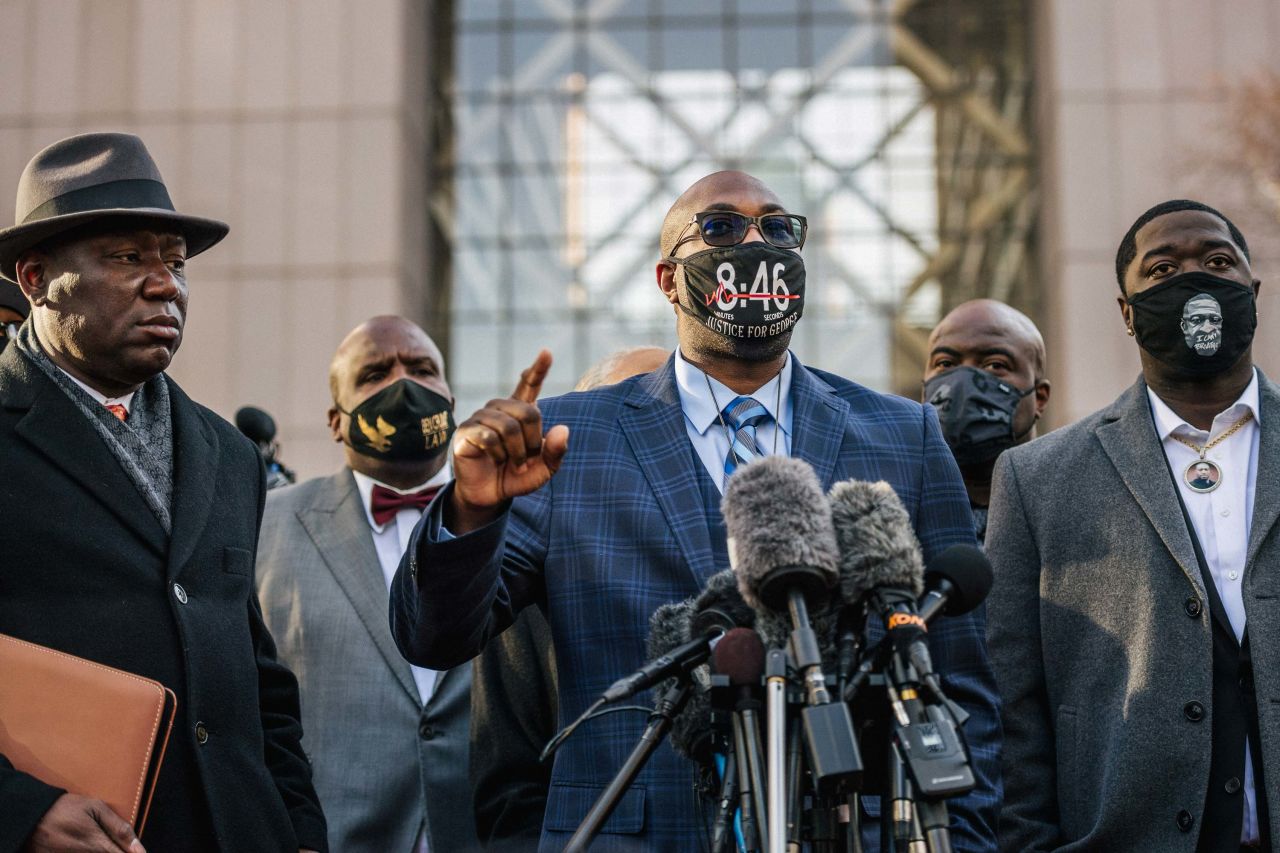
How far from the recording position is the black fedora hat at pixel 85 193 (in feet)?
12.8

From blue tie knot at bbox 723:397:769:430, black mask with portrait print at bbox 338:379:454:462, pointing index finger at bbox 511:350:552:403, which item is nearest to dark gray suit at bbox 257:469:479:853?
black mask with portrait print at bbox 338:379:454:462

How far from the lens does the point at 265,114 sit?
19.6 m

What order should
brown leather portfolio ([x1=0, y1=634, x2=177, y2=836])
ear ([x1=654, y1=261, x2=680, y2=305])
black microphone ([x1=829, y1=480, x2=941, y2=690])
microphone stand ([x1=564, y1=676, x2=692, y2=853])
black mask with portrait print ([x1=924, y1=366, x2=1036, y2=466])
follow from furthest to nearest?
black mask with portrait print ([x1=924, y1=366, x2=1036, y2=466]), ear ([x1=654, y1=261, x2=680, y2=305]), brown leather portfolio ([x1=0, y1=634, x2=177, y2=836]), black microphone ([x1=829, y1=480, x2=941, y2=690]), microphone stand ([x1=564, y1=676, x2=692, y2=853])

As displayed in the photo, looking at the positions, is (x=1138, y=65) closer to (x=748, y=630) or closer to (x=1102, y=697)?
(x=1102, y=697)

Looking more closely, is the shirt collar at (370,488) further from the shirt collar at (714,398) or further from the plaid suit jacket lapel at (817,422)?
the plaid suit jacket lapel at (817,422)

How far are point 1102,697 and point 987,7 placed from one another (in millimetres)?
19360

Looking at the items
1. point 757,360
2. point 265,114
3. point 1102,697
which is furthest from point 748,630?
point 265,114

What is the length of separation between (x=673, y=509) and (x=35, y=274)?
1665 millimetres

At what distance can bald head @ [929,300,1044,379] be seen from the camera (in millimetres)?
5969

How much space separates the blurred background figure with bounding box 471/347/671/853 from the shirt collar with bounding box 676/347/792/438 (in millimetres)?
827

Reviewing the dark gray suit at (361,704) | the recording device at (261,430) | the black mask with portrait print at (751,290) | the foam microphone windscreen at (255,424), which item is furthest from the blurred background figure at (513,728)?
the foam microphone windscreen at (255,424)

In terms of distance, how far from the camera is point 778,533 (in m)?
2.88

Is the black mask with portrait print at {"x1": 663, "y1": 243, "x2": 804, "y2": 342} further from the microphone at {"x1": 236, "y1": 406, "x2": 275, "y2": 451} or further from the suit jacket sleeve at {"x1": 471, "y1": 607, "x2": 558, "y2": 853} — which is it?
the microphone at {"x1": 236, "y1": 406, "x2": 275, "y2": 451}

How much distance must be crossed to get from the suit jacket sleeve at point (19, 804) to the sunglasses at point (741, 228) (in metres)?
1.97
